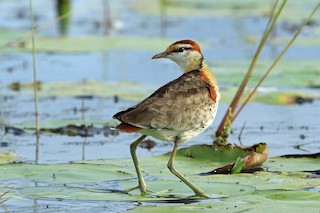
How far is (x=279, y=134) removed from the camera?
8.37 metres

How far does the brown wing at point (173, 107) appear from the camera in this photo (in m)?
5.88

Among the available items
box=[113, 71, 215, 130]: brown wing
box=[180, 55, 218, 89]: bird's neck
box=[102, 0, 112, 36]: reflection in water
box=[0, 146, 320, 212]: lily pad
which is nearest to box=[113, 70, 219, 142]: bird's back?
box=[113, 71, 215, 130]: brown wing

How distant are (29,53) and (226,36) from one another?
3463mm

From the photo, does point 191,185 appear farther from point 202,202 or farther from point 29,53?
point 29,53

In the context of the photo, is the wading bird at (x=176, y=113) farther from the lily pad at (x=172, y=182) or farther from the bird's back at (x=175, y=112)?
the lily pad at (x=172, y=182)

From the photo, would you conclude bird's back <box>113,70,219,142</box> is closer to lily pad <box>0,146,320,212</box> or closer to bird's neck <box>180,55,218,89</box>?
bird's neck <box>180,55,218,89</box>

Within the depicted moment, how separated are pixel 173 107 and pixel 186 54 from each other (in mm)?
695

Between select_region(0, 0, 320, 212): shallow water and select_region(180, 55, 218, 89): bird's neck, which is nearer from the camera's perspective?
select_region(180, 55, 218, 89): bird's neck

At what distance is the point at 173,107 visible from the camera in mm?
6043

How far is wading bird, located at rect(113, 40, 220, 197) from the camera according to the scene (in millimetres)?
5895

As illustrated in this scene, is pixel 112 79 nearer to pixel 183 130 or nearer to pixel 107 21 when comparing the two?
pixel 107 21

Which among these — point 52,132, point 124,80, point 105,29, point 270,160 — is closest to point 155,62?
point 124,80

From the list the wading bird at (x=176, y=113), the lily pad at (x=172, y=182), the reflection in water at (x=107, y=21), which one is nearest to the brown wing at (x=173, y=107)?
the wading bird at (x=176, y=113)

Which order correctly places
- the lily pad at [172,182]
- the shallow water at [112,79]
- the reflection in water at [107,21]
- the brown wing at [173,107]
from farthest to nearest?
the reflection in water at [107,21] < the shallow water at [112,79] < the brown wing at [173,107] < the lily pad at [172,182]
